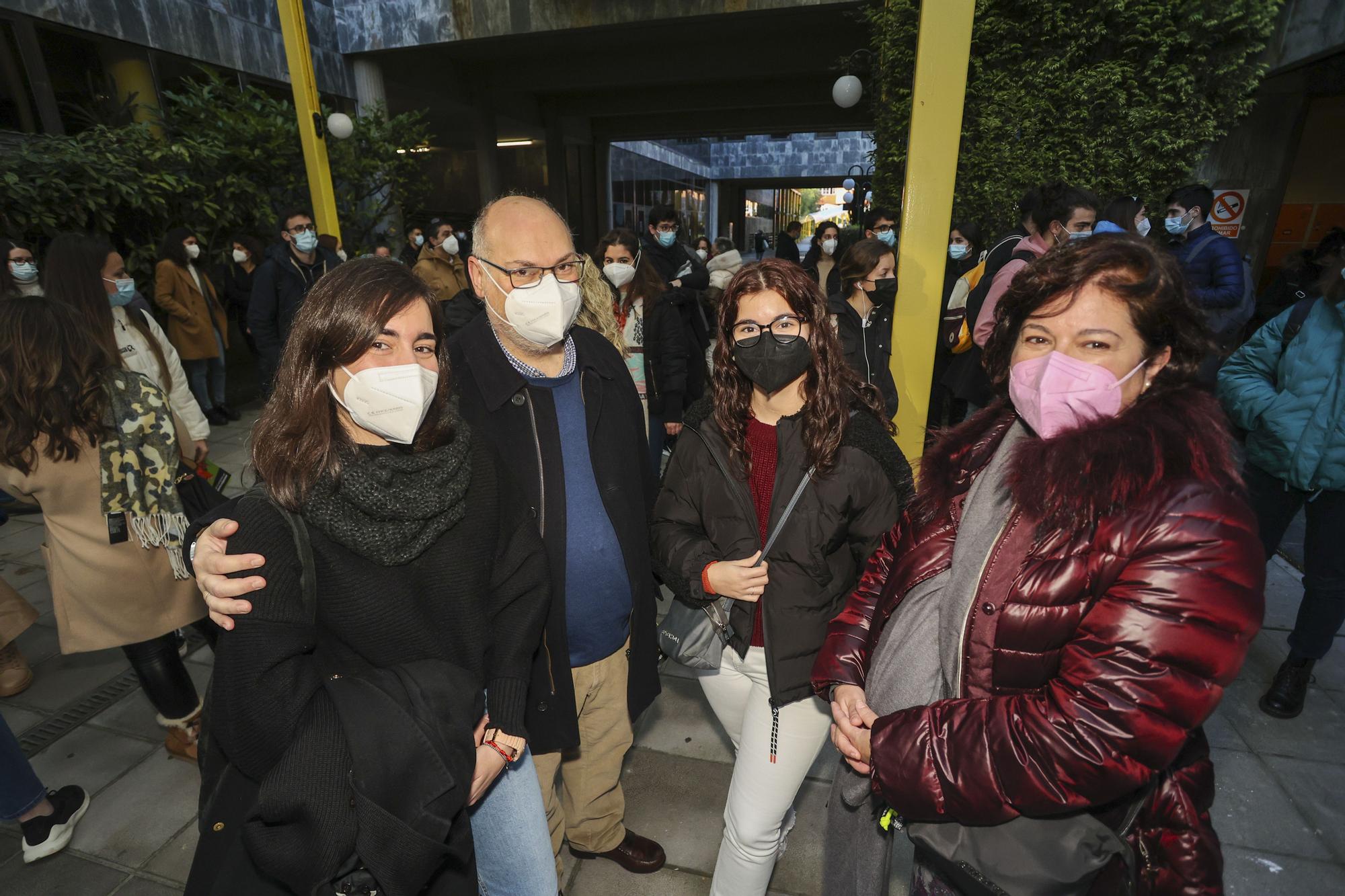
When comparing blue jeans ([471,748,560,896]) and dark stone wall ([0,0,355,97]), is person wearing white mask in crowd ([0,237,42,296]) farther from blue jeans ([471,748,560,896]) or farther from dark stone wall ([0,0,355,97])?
blue jeans ([471,748,560,896])

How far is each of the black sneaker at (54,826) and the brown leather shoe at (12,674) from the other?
125 cm

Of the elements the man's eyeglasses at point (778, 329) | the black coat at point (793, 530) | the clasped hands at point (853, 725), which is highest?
the man's eyeglasses at point (778, 329)

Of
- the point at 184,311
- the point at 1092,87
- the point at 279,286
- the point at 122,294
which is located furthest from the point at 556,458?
the point at 184,311

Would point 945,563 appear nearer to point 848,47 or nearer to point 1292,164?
point 1292,164

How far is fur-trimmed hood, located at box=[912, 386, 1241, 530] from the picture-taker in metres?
1.17

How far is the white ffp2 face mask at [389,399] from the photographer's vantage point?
1.49 meters

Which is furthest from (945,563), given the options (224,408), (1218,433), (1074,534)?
(224,408)

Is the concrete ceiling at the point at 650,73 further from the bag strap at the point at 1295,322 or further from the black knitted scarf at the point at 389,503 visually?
the black knitted scarf at the point at 389,503

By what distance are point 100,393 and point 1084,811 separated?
11.1 feet

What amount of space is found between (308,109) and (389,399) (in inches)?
223

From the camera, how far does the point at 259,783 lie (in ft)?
4.48

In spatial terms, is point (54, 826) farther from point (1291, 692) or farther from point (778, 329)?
point (1291, 692)

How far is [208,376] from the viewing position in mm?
8383

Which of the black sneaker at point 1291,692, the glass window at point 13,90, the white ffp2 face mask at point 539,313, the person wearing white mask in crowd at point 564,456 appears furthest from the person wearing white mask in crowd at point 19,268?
the black sneaker at point 1291,692
